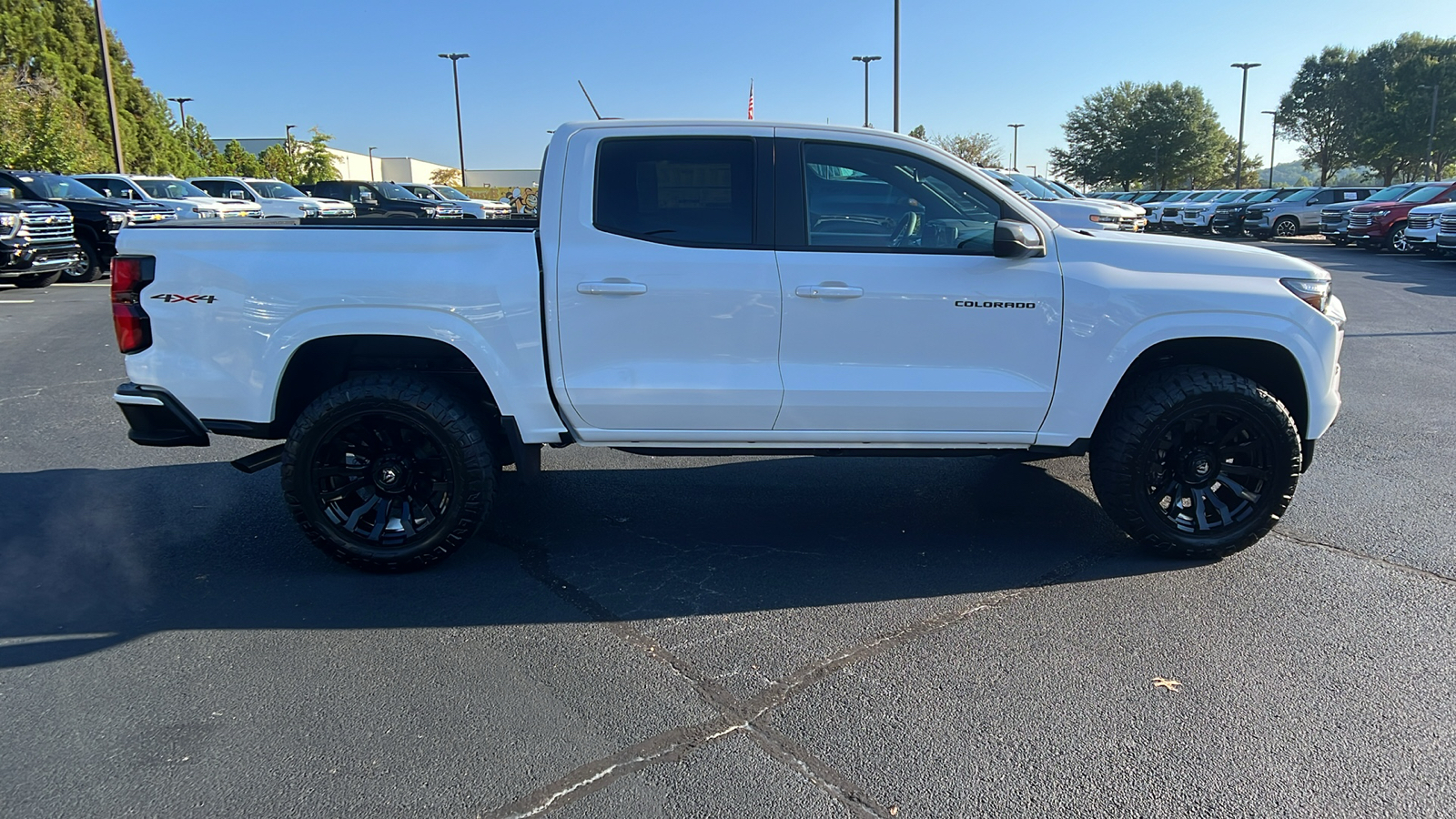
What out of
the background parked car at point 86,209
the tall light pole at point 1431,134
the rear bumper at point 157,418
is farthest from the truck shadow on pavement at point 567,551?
the tall light pole at point 1431,134

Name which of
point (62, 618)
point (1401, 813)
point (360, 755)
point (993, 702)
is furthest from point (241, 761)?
point (1401, 813)

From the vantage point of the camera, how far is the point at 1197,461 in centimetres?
429

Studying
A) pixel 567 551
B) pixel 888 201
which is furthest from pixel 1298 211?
pixel 567 551

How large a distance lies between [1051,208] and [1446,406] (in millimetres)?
7915

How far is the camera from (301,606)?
3.89 m

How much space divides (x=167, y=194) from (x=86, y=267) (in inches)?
184

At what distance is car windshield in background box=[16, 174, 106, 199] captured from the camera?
15469 mm

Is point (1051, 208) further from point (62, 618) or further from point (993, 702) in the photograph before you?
point (62, 618)

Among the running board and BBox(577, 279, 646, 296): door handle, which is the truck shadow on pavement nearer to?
the running board

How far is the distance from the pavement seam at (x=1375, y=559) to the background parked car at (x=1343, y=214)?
24.0 metres

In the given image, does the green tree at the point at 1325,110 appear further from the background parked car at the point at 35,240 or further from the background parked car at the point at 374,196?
the background parked car at the point at 35,240

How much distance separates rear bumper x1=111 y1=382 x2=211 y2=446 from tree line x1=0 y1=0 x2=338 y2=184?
85.0 feet

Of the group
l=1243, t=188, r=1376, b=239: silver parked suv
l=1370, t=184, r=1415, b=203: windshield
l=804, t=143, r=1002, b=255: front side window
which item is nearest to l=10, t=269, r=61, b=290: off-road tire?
l=804, t=143, r=1002, b=255: front side window

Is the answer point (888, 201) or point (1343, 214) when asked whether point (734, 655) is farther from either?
point (1343, 214)
